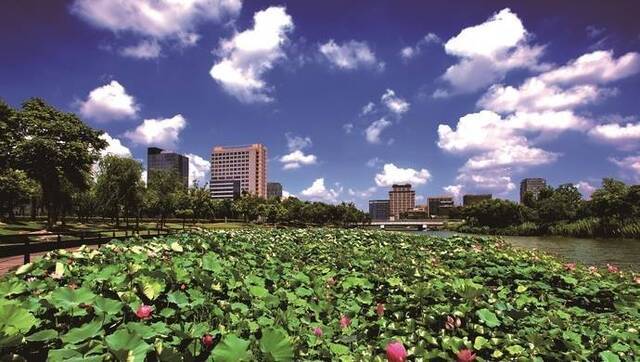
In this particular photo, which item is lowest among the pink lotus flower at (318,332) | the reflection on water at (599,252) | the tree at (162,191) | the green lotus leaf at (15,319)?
the reflection on water at (599,252)

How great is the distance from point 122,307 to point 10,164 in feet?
139

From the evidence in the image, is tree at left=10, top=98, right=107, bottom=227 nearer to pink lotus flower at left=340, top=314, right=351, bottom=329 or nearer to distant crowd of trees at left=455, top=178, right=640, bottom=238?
pink lotus flower at left=340, top=314, right=351, bottom=329

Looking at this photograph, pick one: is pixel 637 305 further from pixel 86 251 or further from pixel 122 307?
Result: pixel 86 251

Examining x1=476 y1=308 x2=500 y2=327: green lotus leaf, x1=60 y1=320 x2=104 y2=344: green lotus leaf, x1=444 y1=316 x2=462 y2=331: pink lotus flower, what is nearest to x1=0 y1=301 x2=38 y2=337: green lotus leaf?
x1=60 y1=320 x2=104 y2=344: green lotus leaf

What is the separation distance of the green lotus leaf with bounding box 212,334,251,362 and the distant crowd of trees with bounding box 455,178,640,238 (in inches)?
2879

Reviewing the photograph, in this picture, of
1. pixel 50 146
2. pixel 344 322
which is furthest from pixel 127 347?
pixel 50 146

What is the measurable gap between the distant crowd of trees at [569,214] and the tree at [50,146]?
2700 inches

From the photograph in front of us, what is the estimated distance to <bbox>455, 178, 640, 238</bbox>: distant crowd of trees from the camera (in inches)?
2705

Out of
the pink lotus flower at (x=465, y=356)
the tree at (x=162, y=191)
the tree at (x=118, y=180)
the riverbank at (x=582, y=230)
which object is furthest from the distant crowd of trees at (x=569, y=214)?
the pink lotus flower at (x=465, y=356)

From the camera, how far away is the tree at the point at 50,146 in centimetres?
3781

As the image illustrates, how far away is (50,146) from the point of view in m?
38.2

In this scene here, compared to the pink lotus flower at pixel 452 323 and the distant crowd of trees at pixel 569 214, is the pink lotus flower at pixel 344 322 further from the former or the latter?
the distant crowd of trees at pixel 569 214

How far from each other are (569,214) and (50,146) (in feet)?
294

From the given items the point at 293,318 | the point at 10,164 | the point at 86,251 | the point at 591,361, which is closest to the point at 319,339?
the point at 293,318
